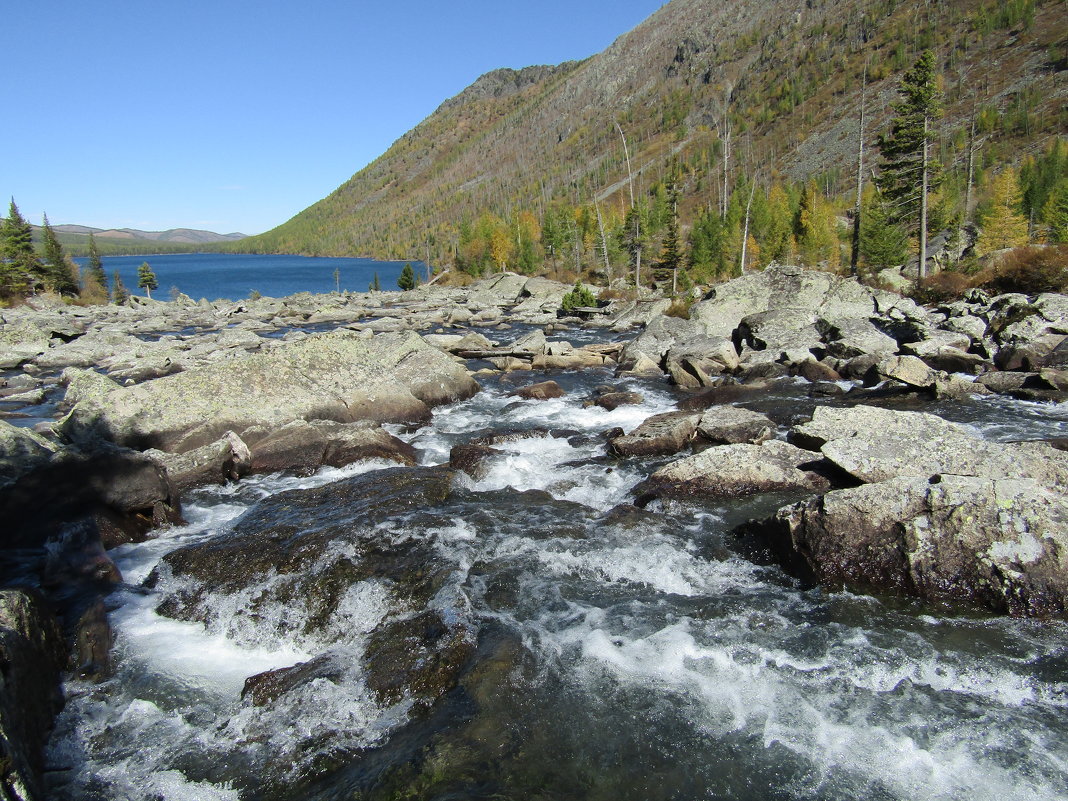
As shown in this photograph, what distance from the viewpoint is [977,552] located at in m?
7.29

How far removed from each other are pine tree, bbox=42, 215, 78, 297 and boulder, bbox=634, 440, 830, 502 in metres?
93.2

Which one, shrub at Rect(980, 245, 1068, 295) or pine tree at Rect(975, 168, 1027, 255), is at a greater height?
pine tree at Rect(975, 168, 1027, 255)

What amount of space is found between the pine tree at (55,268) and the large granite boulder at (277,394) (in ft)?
267

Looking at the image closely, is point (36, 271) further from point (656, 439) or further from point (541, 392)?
point (656, 439)

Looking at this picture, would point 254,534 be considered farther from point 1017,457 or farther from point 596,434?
point 1017,457

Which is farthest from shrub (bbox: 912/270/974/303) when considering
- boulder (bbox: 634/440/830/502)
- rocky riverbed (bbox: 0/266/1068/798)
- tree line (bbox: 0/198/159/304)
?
tree line (bbox: 0/198/159/304)

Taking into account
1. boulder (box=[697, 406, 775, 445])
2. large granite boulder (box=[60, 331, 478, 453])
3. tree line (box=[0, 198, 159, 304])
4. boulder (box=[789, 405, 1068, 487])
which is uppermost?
tree line (box=[0, 198, 159, 304])

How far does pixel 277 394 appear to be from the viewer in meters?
15.9

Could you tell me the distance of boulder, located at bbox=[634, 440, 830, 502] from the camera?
1100 centimetres

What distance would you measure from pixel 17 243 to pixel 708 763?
325 ft

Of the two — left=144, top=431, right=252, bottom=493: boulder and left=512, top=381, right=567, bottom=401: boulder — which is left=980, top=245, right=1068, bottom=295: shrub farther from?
left=144, top=431, right=252, bottom=493: boulder

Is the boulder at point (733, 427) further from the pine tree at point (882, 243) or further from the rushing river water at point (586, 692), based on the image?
the pine tree at point (882, 243)

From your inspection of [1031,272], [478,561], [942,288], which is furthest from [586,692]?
[942,288]

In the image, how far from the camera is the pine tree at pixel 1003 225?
48.2 metres
